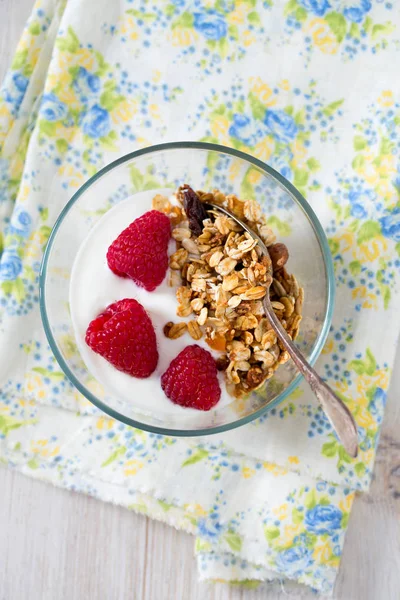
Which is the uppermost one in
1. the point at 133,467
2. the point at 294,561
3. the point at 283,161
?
the point at 283,161

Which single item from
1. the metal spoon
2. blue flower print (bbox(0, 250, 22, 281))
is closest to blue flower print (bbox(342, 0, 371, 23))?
the metal spoon

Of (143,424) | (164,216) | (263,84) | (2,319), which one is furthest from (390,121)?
(2,319)

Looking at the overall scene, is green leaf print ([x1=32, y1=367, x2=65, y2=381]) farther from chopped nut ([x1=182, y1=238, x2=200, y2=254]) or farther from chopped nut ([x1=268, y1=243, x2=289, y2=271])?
chopped nut ([x1=268, y1=243, x2=289, y2=271])

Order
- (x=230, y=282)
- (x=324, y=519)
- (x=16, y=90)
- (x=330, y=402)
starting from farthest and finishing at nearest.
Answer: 1. (x=16, y=90)
2. (x=324, y=519)
3. (x=230, y=282)
4. (x=330, y=402)

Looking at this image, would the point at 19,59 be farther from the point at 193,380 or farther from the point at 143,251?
the point at 193,380

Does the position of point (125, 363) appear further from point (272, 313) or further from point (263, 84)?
point (263, 84)

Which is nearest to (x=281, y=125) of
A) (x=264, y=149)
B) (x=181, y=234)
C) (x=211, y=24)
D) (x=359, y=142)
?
(x=264, y=149)

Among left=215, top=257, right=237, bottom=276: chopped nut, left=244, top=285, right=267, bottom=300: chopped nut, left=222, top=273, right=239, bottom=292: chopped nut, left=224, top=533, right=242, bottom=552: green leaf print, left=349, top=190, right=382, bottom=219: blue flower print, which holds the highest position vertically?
left=349, top=190, right=382, bottom=219: blue flower print
